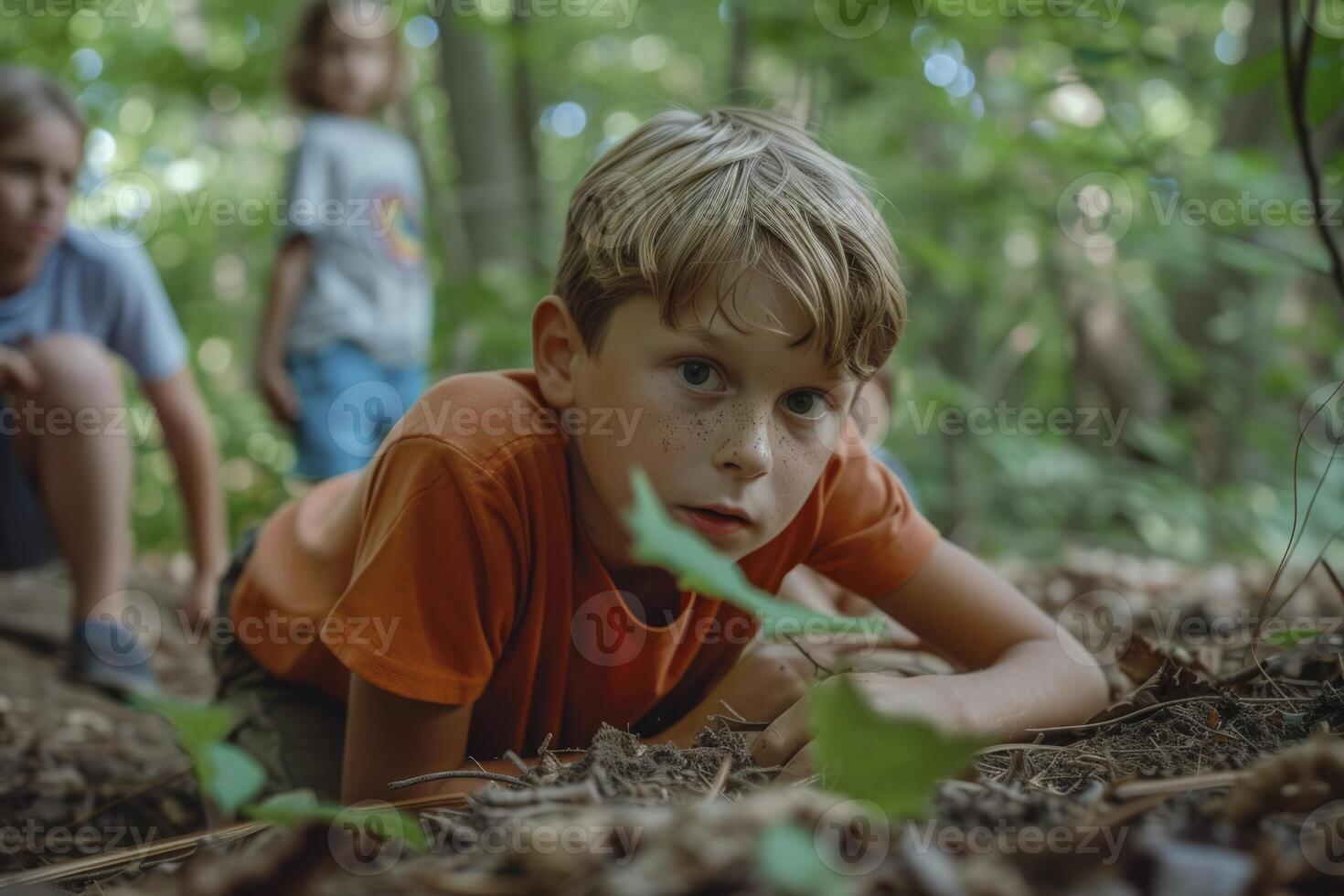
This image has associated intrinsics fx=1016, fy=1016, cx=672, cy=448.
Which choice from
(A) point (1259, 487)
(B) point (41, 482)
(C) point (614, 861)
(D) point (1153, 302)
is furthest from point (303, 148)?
(D) point (1153, 302)

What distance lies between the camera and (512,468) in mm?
1407

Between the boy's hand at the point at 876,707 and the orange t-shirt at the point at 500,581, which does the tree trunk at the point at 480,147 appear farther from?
the boy's hand at the point at 876,707

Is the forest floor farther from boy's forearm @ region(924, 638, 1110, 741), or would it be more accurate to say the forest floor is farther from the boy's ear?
the boy's ear

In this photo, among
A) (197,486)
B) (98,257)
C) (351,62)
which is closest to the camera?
(98,257)

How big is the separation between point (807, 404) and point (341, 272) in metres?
2.91

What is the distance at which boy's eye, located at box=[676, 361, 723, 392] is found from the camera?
1285mm

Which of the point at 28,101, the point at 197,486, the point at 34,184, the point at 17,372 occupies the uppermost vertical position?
the point at 28,101

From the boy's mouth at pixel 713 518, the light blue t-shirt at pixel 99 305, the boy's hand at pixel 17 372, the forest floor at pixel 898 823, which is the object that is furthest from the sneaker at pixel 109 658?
the boy's mouth at pixel 713 518

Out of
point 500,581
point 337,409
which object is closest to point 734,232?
point 500,581

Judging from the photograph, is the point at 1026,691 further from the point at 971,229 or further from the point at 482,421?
the point at 971,229

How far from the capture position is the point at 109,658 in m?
2.47

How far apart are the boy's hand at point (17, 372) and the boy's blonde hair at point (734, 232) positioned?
5.63 feet

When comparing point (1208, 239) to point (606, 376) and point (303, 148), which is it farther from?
point (606, 376)

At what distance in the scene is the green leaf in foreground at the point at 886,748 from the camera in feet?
2.00
